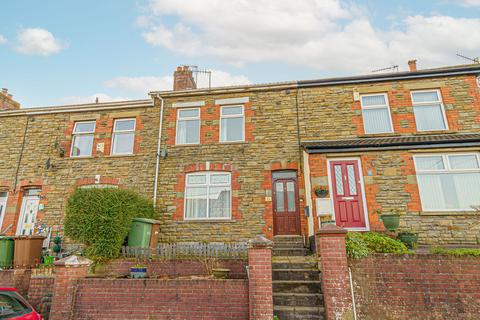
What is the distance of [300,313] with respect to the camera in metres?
5.66

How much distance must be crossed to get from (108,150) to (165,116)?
284cm

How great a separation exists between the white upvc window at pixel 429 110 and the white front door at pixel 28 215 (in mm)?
15784

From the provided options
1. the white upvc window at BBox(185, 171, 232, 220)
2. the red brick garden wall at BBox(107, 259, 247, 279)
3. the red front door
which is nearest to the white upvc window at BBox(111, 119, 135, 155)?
the white upvc window at BBox(185, 171, 232, 220)

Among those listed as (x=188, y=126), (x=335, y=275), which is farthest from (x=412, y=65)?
(x=335, y=275)

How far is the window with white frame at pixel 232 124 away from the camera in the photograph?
11.4 m

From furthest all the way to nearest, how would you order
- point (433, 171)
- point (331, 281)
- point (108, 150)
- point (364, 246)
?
point (108, 150) → point (433, 171) → point (364, 246) → point (331, 281)

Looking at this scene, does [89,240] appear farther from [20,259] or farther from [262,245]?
[262,245]

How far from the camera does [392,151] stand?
31.6 feet

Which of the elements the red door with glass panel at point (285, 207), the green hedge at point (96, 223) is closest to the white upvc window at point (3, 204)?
the green hedge at point (96, 223)

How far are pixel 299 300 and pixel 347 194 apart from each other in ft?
15.6

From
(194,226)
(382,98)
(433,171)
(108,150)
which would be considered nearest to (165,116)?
(108,150)

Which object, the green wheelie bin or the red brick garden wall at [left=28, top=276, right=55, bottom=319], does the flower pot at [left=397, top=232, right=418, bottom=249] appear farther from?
the green wheelie bin

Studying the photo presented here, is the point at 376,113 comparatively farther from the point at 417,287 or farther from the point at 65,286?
the point at 65,286

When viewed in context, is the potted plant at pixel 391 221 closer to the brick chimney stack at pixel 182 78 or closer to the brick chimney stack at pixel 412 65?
the brick chimney stack at pixel 412 65
